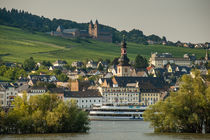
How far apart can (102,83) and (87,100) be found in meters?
15.6

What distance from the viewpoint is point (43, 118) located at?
242 ft

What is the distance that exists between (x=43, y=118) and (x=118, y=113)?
38.0 meters

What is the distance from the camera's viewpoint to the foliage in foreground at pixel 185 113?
245 ft

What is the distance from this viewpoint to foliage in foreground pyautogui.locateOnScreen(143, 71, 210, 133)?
74.8 m

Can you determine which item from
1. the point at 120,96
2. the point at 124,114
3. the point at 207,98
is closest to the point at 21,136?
the point at 207,98

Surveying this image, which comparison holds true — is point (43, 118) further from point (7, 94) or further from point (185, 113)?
point (7, 94)

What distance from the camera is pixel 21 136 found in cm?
7250

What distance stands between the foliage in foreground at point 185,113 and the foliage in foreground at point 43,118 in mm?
8300

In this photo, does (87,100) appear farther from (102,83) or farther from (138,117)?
(138,117)

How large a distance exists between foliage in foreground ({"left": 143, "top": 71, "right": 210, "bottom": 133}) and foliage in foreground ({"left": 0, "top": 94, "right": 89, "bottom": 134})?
830 centimetres

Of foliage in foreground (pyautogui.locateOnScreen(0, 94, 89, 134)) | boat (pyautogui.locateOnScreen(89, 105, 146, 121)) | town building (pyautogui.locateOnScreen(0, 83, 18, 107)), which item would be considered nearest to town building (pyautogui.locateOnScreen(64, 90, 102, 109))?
town building (pyautogui.locateOnScreen(0, 83, 18, 107))

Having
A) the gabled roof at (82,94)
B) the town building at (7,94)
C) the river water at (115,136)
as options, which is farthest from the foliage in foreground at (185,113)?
the town building at (7,94)

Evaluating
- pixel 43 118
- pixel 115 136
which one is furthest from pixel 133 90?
pixel 43 118

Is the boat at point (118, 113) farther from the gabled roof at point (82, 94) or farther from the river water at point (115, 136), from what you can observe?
the gabled roof at point (82, 94)
